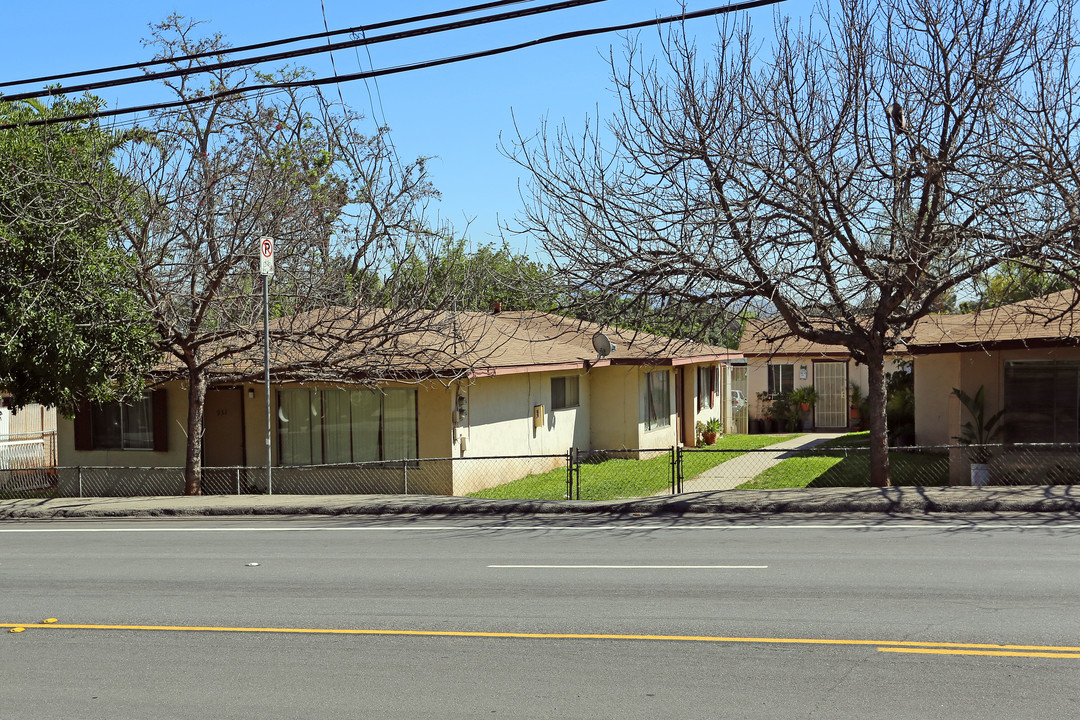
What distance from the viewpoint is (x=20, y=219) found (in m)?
16.1

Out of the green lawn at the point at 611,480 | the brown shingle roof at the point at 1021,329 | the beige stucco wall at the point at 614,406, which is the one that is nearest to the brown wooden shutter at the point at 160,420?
the green lawn at the point at 611,480

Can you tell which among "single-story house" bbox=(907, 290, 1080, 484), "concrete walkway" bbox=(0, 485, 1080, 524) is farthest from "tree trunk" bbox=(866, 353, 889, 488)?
"single-story house" bbox=(907, 290, 1080, 484)

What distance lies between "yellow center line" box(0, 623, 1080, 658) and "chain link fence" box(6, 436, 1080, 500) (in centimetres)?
890

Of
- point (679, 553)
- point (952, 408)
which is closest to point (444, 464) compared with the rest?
point (679, 553)

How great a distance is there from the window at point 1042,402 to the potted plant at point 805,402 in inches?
601

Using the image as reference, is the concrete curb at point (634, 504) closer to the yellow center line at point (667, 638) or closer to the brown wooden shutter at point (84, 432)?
the brown wooden shutter at point (84, 432)

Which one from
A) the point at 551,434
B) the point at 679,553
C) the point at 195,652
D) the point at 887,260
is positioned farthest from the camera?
the point at 551,434

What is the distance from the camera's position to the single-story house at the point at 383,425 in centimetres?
1917

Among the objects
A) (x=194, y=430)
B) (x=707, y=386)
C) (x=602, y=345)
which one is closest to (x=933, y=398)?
(x=602, y=345)

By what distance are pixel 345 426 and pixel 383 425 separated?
0.87 metres

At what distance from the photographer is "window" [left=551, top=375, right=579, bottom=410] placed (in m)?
24.6

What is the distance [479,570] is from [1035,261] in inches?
429

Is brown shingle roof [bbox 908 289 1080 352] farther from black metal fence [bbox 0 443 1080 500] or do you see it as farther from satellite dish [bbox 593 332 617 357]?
satellite dish [bbox 593 332 617 357]

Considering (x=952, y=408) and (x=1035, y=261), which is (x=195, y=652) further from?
(x=952, y=408)
